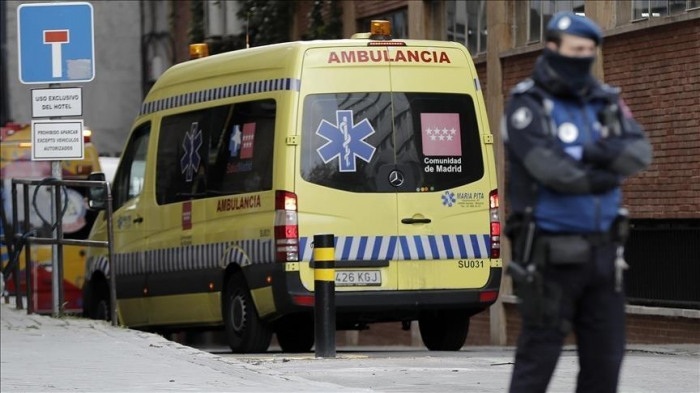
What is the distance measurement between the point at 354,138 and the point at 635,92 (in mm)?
5740

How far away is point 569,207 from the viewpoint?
6.24 meters

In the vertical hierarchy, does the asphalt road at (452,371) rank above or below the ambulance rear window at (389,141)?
below

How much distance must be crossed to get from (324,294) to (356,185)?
3.69 feet

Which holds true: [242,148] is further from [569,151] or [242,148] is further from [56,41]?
[569,151]

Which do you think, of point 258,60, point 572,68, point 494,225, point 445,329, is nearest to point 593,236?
point 572,68

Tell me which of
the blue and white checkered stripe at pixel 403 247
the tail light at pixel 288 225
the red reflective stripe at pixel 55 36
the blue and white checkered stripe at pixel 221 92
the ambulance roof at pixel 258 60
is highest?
the red reflective stripe at pixel 55 36

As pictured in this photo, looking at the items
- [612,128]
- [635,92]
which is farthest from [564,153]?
[635,92]

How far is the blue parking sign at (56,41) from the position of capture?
16.4 metres

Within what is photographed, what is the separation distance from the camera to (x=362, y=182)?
44.3 ft

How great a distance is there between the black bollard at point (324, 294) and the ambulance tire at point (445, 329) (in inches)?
65.3

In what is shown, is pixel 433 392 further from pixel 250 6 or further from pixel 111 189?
pixel 250 6

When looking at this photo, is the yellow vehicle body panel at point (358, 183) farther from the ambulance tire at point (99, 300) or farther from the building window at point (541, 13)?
the building window at point (541, 13)

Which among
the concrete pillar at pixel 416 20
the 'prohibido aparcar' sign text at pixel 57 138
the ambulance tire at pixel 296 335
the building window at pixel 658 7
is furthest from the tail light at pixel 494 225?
the concrete pillar at pixel 416 20

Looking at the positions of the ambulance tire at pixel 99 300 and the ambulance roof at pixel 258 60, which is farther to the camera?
the ambulance tire at pixel 99 300
